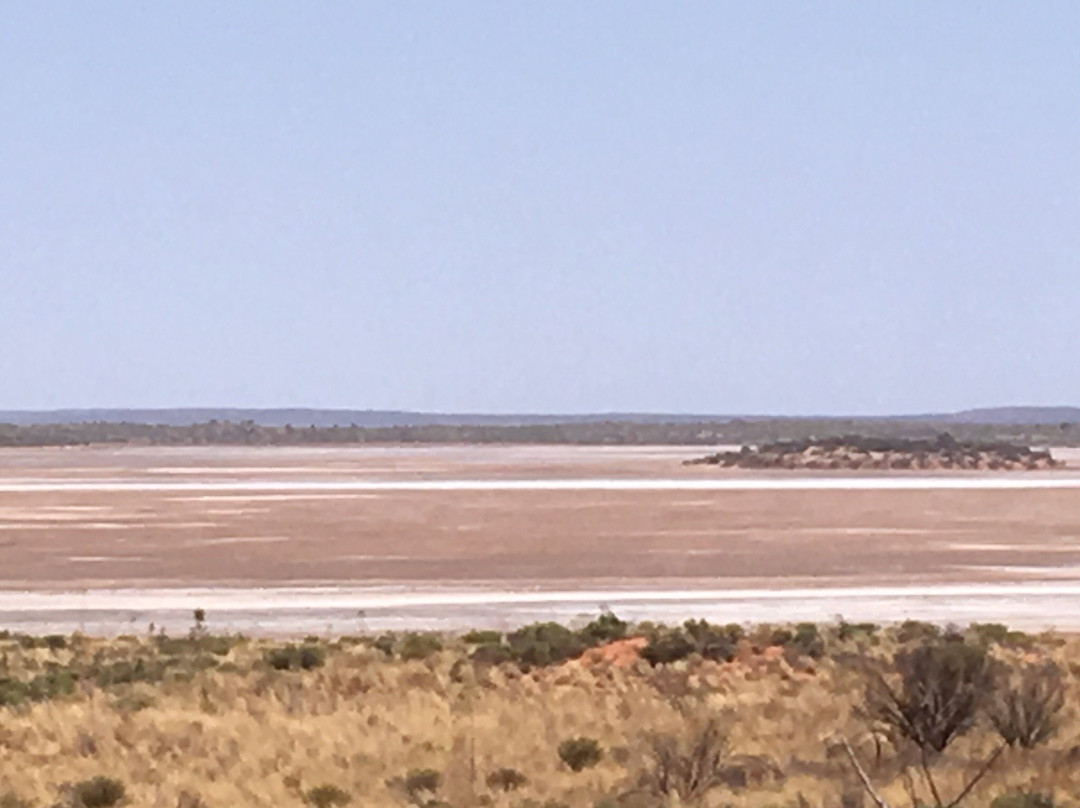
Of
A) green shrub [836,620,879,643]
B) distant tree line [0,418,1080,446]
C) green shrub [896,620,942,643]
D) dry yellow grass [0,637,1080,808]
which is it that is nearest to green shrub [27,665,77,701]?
dry yellow grass [0,637,1080,808]

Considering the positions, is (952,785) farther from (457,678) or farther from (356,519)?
(356,519)

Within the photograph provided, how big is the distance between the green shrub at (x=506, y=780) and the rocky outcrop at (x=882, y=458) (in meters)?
78.1

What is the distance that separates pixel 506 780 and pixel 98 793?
2860 millimetres

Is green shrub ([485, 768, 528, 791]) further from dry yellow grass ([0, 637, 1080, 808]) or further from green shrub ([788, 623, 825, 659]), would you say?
green shrub ([788, 623, 825, 659])

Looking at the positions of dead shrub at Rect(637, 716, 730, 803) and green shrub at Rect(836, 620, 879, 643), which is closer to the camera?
dead shrub at Rect(637, 716, 730, 803)

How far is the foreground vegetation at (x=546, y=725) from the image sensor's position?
41.2 feet

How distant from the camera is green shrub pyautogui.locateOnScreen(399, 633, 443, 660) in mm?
21719

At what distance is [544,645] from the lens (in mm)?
21844

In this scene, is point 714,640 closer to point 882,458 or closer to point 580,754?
point 580,754

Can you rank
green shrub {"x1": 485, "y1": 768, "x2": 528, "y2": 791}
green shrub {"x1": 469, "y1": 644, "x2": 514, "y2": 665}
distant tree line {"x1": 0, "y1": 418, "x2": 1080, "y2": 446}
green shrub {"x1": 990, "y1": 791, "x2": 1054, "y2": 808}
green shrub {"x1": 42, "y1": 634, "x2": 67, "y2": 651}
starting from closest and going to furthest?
Result: 1. green shrub {"x1": 990, "y1": 791, "x2": 1054, "y2": 808}
2. green shrub {"x1": 485, "y1": 768, "x2": 528, "y2": 791}
3. green shrub {"x1": 469, "y1": 644, "x2": 514, "y2": 665}
4. green shrub {"x1": 42, "y1": 634, "x2": 67, "y2": 651}
5. distant tree line {"x1": 0, "y1": 418, "x2": 1080, "y2": 446}

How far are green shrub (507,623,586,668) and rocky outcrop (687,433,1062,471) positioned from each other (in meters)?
68.1

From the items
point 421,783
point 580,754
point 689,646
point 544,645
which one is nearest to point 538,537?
point 544,645

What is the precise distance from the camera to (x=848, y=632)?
2403cm

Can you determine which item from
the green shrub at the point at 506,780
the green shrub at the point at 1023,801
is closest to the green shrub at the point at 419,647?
the green shrub at the point at 506,780
